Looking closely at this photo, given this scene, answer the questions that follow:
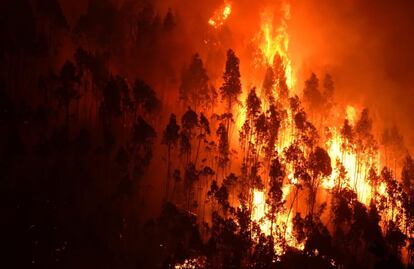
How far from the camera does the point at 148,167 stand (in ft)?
251

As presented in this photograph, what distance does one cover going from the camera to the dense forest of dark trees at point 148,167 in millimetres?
61344

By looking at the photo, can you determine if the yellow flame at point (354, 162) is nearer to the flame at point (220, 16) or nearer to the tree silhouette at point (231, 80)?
the tree silhouette at point (231, 80)

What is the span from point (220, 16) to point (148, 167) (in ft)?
187

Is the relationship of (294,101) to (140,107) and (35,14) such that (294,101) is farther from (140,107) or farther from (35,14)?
(35,14)

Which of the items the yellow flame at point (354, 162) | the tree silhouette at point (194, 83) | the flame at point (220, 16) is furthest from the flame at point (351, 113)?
the tree silhouette at point (194, 83)

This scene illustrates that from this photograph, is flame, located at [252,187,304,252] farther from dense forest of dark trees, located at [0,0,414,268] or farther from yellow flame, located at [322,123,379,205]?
yellow flame, located at [322,123,379,205]

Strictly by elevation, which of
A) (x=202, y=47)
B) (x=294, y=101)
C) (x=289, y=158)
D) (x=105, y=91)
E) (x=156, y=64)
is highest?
(x=202, y=47)

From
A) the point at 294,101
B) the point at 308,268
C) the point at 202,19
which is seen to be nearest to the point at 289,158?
the point at 294,101

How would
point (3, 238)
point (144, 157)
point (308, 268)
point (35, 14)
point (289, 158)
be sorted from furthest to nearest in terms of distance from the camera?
1. point (35, 14)
2. point (289, 158)
3. point (144, 157)
4. point (308, 268)
5. point (3, 238)

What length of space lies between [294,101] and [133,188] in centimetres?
4037

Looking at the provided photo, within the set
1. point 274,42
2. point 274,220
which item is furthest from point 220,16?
point 274,220

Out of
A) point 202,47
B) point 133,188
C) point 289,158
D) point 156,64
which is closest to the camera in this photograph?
point 133,188

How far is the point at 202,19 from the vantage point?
11481cm

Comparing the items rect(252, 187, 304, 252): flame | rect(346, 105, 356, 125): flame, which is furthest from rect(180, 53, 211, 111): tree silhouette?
rect(346, 105, 356, 125): flame
